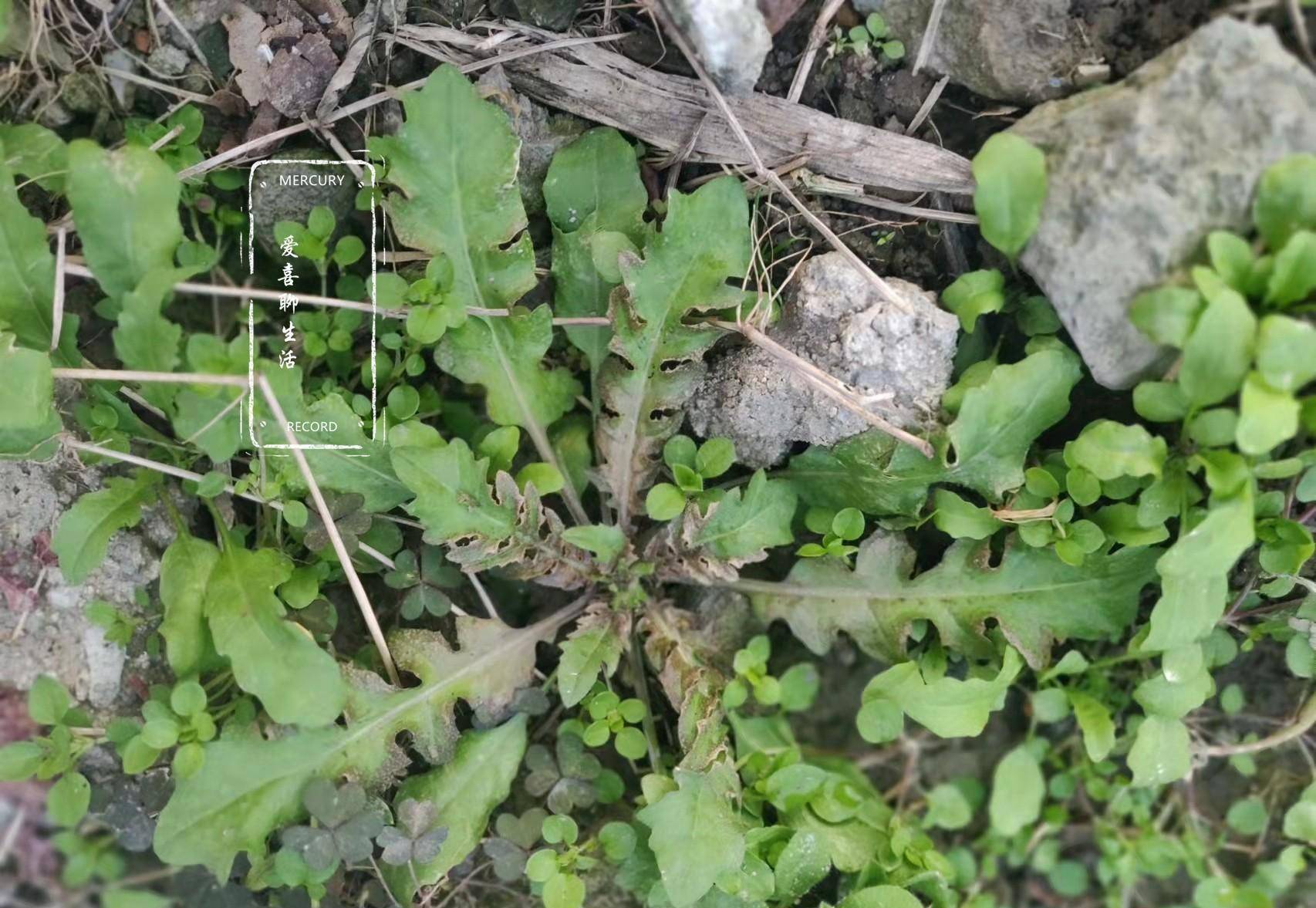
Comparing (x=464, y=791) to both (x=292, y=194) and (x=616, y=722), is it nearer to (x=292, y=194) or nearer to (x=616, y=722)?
(x=616, y=722)

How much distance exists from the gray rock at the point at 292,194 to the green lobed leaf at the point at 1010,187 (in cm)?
112

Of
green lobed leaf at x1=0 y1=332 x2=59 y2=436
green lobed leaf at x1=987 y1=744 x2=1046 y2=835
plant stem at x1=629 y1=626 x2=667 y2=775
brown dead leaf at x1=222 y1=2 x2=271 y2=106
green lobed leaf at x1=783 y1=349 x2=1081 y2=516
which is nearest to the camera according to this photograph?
green lobed leaf at x1=0 y1=332 x2=59 y2=436

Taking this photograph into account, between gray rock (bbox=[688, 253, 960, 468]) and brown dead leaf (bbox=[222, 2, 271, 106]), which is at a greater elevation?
brown dead leaf (bbox=[222, 2, 271, 106])

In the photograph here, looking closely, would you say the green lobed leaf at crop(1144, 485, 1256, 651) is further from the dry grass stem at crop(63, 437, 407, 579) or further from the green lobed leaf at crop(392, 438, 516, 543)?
the dry grass stem at crop(63, 437, 407, 579)

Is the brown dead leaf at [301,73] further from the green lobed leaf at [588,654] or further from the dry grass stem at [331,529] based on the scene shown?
the green lobed leaf at [588,654]

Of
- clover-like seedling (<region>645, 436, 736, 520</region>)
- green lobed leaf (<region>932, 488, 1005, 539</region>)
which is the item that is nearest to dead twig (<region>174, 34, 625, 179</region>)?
clover-like seedling (<region>645, 436, 736, 520</region>)

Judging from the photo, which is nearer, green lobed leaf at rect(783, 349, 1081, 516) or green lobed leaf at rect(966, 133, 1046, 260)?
green lobed leaf at rect(966, 133, 1046, 260)

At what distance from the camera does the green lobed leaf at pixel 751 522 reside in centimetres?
171

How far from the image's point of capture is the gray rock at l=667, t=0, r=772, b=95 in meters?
1.50

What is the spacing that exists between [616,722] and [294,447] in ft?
2.51

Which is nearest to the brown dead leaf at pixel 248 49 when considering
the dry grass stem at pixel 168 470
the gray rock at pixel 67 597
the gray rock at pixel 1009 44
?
the dry grass stem at pixel 168 470

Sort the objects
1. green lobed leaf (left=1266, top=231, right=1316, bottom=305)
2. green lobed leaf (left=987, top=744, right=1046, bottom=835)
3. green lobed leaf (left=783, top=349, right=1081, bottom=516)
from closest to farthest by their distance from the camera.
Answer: green lobed leaf (left=1266, top=231, right=1316, bottom=305)
green lobed leaf (left=783, top=349, right=1081, bottom=516)
green lobed leaf (left=987, top=744, right=1046, bottom=835)

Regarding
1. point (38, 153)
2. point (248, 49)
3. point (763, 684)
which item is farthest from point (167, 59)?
point (763, 684)

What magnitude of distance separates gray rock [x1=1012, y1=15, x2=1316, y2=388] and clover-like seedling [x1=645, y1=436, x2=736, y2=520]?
0.62 metres
